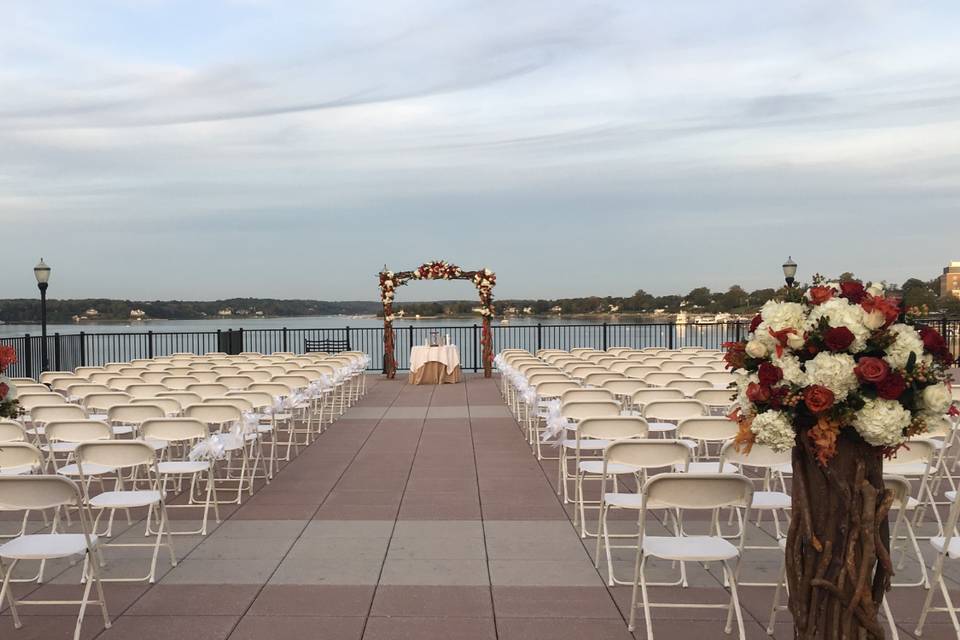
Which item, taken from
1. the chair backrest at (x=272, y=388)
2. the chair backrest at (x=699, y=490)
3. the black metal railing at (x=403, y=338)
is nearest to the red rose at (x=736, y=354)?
the chair backrest at (x=699, y=490)

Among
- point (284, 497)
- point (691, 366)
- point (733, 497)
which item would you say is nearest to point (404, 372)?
point (691, 366)

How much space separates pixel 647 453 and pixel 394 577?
167 centimetres

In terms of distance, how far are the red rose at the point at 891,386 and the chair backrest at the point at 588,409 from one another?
12.8 feet

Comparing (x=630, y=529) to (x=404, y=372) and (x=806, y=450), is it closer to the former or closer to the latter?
(x=806, y=450)

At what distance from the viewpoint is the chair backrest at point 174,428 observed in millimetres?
6242

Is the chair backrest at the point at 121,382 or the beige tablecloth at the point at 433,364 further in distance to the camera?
the beige tablecloth at the point at 433,364

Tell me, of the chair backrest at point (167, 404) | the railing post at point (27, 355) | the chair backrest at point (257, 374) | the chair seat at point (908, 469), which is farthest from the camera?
the railing post at point (27, 355)

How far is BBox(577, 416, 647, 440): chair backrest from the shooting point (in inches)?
236

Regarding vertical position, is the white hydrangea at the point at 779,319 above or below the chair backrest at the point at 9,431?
above

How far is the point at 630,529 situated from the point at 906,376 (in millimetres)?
3309

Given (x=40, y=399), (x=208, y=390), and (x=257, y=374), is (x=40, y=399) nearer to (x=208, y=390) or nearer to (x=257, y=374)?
(x=208, y=390)

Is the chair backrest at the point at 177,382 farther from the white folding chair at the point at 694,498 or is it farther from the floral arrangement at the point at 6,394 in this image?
the white folding chair at the point at 694,498

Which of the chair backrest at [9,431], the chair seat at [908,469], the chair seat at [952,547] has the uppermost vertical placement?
the chair backrest at [9,431]

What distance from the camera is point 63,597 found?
4676mm
